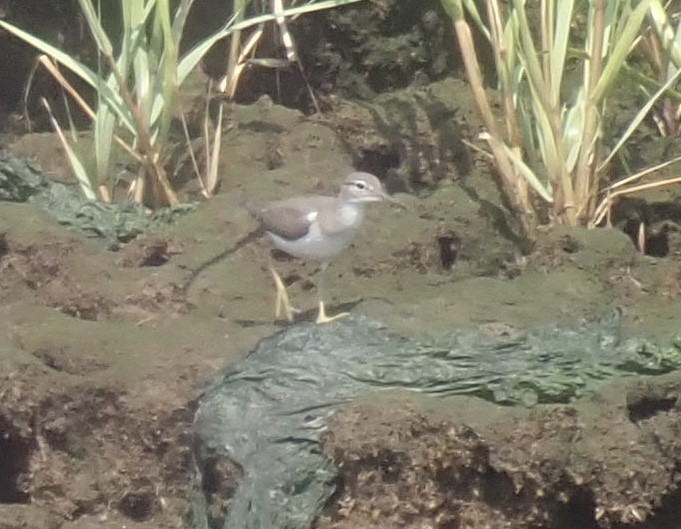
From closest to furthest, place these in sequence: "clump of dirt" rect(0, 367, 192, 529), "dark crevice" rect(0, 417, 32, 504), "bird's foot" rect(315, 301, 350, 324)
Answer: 1. "clump of dirt" rect(0, 367, 192, 529)
2. "dark crevice" rect(0, 417, 32, 504)
3. "bird's foot" rect(315, 301, 350, 324)

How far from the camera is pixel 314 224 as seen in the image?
5465 millimetres

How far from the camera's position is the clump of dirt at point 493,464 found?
13.8ft

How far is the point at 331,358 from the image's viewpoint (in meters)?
4.79

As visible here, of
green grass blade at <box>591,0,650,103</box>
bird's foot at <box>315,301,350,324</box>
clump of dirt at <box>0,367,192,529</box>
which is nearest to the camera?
clump of dirt at <box>0,367,192,529</box>

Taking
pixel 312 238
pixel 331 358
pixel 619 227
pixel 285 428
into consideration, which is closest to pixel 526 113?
pixel 619 227

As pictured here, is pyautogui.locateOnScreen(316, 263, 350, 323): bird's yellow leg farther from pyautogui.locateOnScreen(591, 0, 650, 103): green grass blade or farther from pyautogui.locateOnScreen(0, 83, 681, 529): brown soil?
pyautogui.locateOnScreen(591, 0, 650, 103): green grass blade

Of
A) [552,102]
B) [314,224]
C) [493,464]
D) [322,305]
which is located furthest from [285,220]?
[493,464]

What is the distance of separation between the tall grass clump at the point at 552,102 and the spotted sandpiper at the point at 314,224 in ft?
2.26

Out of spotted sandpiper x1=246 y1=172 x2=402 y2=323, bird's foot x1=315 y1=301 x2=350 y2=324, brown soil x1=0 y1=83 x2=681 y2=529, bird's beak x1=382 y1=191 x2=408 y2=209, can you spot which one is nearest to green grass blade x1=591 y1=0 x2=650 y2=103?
brown soil x1=0 y1=83 x2=681 y2=529

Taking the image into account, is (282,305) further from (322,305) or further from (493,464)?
(493,464)

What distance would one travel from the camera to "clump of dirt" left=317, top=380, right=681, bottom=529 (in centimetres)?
421

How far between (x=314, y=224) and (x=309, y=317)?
→ 1.11 ft

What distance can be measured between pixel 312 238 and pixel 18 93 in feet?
9.09

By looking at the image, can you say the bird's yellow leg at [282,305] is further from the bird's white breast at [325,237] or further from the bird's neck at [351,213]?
the bird's neck at [351,213]
